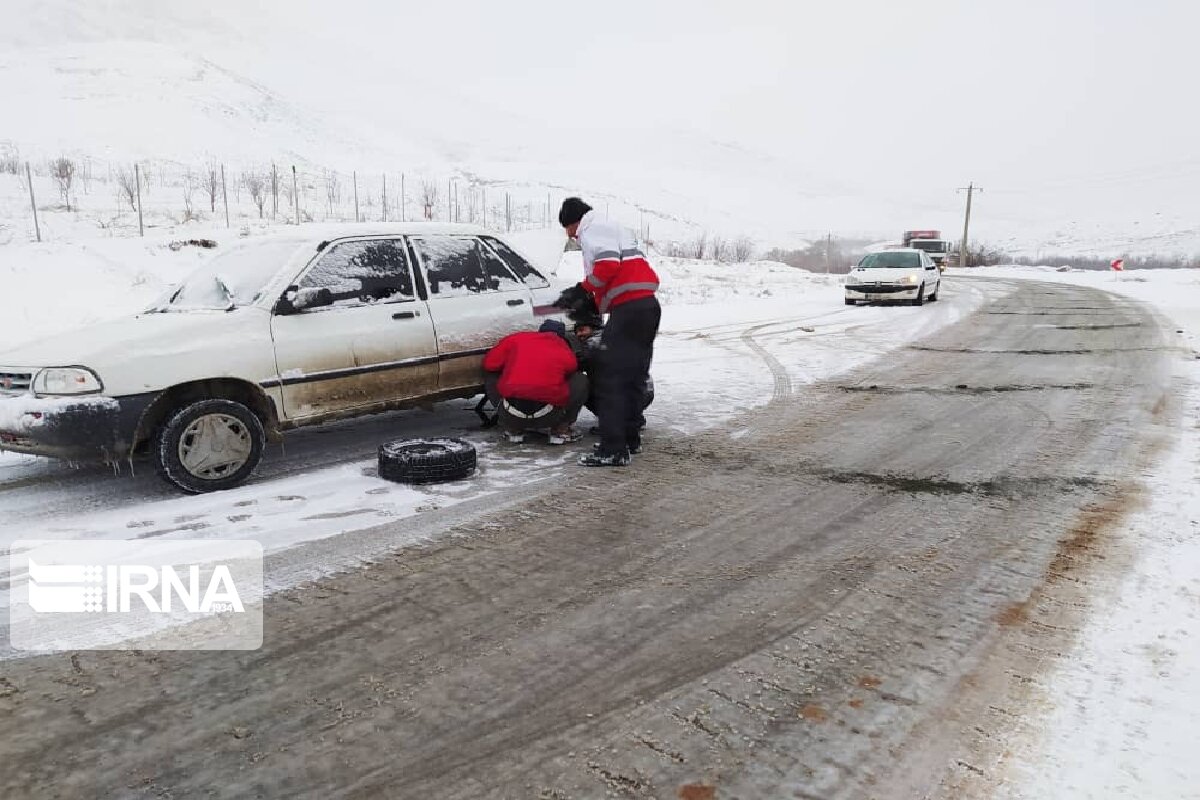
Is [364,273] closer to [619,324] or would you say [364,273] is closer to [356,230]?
[356,230]

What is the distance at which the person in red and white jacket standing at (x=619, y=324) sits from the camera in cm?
538

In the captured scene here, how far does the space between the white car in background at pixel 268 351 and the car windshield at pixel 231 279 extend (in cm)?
1

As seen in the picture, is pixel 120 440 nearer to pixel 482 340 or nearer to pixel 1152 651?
pixel 482 340

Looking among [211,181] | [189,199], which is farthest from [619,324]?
[211,181]

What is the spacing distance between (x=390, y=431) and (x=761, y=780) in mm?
4793

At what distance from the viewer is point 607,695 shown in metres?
2.63

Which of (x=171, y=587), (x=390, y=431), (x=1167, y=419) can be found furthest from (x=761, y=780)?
(x=1167, y=419)

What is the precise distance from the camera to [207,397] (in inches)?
189

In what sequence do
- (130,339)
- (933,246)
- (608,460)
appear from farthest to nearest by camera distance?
(933,246)
(608,460)
(130,339)

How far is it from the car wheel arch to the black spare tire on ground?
75cm

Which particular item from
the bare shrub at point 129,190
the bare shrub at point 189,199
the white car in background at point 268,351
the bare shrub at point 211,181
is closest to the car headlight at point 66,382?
the white car in background at point 268,351

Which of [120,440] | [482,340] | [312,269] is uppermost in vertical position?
[312,269]

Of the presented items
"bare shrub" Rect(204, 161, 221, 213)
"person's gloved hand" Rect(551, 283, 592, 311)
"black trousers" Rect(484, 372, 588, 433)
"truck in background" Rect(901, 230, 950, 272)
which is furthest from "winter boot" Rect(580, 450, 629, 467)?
"truck in background" Rect(901, 230, 950, 272)

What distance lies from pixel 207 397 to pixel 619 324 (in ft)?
8.85
